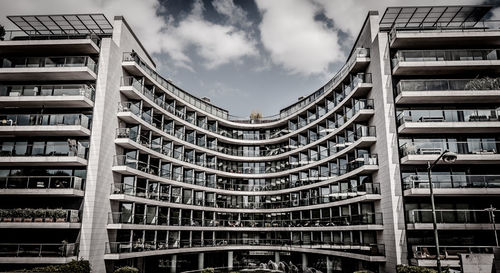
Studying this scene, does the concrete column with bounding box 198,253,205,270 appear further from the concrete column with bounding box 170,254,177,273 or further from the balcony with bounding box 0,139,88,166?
the balcony with bounding box 0,139,88,166

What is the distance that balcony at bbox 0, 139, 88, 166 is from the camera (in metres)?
27.1

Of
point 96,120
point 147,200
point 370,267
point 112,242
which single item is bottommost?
point 370,267

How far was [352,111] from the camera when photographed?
33.5 m

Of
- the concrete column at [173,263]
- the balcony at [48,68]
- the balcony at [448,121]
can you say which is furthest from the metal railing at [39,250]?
the balcony at [448,121]

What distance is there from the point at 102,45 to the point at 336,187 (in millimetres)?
27605

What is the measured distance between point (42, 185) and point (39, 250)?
16.2ft

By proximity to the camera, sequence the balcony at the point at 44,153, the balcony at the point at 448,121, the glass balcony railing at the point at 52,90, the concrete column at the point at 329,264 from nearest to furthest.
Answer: the balcony at the point at 448,121, the balcony at the point at 44,153, the glass balcony railing at the point at 52,90, the concrete column at the point at 329,264

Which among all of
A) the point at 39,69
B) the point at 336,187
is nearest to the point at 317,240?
the point at 336,187

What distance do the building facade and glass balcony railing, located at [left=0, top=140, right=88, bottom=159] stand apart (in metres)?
0.10

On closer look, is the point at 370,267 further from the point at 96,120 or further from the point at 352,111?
the point at 96,120

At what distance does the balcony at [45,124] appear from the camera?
27.6 metres

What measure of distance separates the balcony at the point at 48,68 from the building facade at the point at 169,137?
0.39ft

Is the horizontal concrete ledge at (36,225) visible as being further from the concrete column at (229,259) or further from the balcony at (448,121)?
the balcony at (448,121)

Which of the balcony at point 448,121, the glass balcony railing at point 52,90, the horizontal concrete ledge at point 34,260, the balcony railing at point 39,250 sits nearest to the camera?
the horizontal concrete ledge at point 34,260
